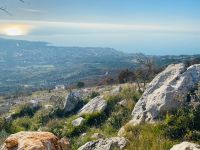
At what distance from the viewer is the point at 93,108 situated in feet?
71.3

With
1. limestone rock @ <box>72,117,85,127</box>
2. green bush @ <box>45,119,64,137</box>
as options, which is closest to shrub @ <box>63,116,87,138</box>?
limestone rock @ <box>72,117,85,127</box>

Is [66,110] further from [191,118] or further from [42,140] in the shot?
[42,140]

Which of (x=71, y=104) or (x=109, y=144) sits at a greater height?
(x=109, y=144)

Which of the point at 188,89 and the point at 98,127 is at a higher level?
the point at 188,89

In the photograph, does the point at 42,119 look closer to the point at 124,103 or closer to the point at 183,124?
the point at 124,103

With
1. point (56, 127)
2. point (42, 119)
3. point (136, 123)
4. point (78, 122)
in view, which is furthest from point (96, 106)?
point (136, 123)

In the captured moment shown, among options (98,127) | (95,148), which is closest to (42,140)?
(95,148)

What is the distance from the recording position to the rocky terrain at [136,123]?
10.3 metres

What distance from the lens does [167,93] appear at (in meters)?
15.6

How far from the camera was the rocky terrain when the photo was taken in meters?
10.3

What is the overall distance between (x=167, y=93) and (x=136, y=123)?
5.85ft

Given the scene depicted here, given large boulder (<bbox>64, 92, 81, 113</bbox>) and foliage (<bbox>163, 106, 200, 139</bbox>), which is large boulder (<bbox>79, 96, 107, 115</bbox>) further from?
foliage (<bbox>163, 106, 200, 139</bbox>)

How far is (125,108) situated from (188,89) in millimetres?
4287

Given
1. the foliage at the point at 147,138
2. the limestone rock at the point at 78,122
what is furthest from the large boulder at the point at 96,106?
the foliage at the point at 147,138
